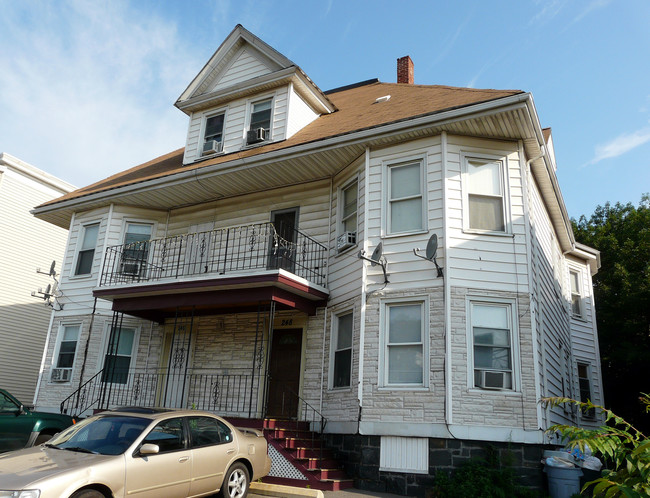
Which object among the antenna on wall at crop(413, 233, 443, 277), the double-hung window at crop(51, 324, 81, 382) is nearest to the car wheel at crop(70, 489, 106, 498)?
the antenna on wall at crop(413, 233, 443, 277)

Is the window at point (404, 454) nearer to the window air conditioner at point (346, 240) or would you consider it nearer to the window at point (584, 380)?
the window air conditioner at point (346, 240)

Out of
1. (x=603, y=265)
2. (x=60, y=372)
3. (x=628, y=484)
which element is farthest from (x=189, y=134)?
(x=603, y=265)

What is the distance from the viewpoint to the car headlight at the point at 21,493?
17.6 ft

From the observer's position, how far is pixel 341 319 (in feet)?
39.6

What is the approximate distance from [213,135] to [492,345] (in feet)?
31.9

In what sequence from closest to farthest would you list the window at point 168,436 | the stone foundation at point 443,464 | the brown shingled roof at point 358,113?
the window at point 168,436, the stone foundation at point 443,464, the brown shingled roof at point 358,113

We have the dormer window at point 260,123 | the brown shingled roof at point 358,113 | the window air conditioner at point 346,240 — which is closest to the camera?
the brown shingled roof at point 358,113

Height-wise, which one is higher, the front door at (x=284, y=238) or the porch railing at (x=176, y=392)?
the front door at (x=284, y=238)

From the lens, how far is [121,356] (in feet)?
48.0

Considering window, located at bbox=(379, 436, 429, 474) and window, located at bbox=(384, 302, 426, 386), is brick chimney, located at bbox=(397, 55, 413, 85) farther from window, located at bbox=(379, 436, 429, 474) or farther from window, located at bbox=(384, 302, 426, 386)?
window, located at bbox=(379, 436, 429, 474)

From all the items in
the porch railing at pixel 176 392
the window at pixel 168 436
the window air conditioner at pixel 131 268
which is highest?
the window air conditioner at pixel 131 268

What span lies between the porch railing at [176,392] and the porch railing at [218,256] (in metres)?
2.43

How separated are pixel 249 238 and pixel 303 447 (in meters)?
5.59

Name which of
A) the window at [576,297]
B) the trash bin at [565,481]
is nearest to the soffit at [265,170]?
the trash bin at [565,481]
